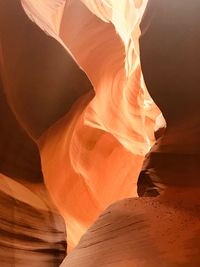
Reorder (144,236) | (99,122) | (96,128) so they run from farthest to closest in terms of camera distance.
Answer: (99,122)
(96,128)
(144,236)

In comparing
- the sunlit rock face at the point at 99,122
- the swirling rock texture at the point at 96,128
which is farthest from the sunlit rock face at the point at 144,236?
the sunlit rock face at the point at 99,122

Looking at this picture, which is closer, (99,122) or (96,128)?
(96,128)

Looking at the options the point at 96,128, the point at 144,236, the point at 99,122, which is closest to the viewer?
the point at 144,236

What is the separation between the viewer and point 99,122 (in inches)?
190

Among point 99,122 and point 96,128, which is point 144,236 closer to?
point 96,128

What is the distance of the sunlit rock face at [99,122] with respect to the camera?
4230mm

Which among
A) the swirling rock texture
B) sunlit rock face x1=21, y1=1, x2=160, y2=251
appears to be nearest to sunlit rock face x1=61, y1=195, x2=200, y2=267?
the swirling rock texture

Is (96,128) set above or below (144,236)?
below

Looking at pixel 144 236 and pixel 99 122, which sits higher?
pixel 144 236

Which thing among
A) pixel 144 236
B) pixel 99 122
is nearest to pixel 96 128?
pixel 99 122

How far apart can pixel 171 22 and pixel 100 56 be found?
6.33 ft

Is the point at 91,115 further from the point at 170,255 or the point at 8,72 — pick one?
the point at 170,255

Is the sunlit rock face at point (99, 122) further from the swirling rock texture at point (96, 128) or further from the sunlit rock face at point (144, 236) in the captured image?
the sunlit rock face at point (144, 236)

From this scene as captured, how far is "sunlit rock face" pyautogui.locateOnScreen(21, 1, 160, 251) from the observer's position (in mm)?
4230
